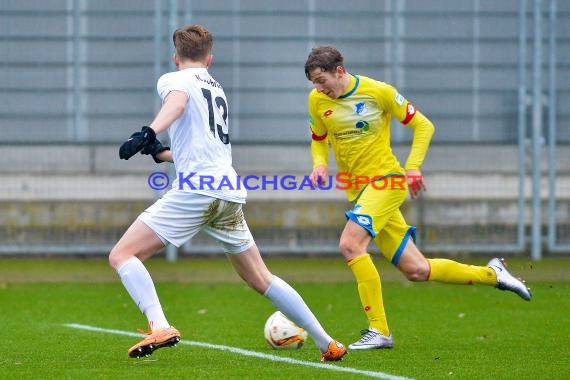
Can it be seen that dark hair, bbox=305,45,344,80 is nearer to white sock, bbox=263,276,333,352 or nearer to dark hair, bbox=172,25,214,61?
dark hair, bbox=172,25,214,61

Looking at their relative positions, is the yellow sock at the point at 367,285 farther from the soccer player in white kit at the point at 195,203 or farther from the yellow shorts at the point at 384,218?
the soccer player in white kit at the point at 195,203

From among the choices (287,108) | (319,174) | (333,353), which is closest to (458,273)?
(319,174)

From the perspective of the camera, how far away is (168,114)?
686 centimetres

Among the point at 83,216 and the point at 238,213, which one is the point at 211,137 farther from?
the point at 83,216

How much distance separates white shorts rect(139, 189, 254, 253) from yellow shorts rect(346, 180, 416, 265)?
1.44 metres

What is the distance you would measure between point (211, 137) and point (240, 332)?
8.13ft

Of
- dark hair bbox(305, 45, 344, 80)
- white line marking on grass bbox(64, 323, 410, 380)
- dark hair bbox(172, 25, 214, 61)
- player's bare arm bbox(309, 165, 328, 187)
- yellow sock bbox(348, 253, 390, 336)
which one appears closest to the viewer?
white line marking on grass bbox(64, 323, 410, 380)

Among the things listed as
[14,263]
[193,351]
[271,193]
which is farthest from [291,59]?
[193,351]

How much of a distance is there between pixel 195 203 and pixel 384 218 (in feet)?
6.00

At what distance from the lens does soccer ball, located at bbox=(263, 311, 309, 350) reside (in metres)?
8.11

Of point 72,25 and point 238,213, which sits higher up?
point 72,25

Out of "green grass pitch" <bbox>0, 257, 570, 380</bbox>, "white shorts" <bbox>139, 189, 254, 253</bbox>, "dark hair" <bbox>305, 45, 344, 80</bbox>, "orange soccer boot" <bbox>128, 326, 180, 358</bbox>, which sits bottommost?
"green grass pitch" <bbox>0, 257, 570, 380</bbox>

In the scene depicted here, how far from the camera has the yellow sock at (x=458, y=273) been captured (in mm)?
8706

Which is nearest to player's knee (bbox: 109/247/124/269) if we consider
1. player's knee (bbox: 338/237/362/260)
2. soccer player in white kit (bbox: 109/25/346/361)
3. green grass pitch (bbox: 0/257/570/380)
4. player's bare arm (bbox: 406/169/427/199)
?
soccer player in white kit (bbox: 109/25/346/361)
